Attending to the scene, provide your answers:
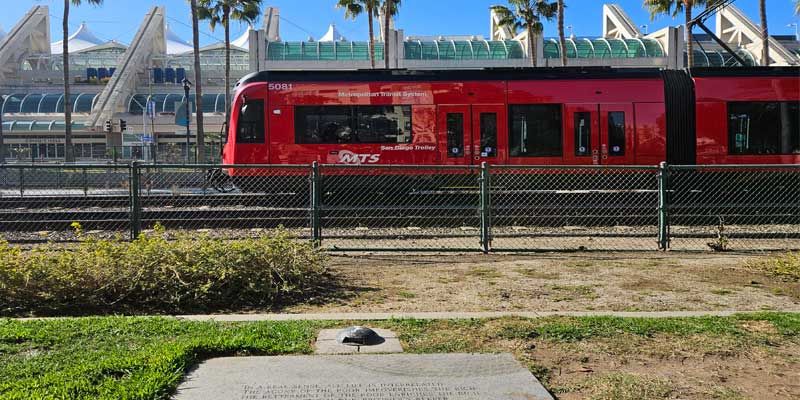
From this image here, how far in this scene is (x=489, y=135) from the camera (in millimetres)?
16109

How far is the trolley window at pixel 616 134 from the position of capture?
16016mm

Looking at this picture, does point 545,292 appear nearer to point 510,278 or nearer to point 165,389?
point 510,278

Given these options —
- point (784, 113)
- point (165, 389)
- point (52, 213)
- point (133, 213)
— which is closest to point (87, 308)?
point (165, 389)

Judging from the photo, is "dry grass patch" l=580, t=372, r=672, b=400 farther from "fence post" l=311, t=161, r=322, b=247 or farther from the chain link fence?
the chain link fence

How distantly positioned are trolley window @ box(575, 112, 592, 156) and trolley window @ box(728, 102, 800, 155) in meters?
3.21

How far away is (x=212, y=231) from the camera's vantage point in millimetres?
12586

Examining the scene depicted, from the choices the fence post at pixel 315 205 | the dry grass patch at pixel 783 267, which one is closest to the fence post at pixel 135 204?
the fence post at pixel 315 205

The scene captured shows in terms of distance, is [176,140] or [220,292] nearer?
[220,292]

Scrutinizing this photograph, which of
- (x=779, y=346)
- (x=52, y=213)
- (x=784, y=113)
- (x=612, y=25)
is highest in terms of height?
(x=612, y=25)

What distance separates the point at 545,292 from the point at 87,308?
4.81m

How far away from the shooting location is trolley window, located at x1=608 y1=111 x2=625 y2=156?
16.0 metres

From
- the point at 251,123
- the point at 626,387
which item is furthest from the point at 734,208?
the point at 251,123

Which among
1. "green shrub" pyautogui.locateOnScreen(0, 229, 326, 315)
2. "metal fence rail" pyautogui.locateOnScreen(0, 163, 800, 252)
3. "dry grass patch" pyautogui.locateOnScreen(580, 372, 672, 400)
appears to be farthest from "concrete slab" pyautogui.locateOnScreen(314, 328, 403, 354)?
"metal fence rail" pyautogui.locateOnScreen(0, 163, 800, 252)

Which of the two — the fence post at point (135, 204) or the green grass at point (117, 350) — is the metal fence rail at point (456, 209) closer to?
the fence post at point (135, 204)
